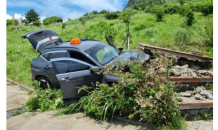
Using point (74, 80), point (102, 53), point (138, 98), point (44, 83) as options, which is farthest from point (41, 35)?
point (138, 98)

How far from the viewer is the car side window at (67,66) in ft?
18.4

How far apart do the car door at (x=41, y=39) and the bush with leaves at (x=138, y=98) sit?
3.26 metres

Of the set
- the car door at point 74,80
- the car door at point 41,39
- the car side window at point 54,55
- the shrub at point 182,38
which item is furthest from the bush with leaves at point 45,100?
the shrub at point 182,38

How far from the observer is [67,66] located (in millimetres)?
5746

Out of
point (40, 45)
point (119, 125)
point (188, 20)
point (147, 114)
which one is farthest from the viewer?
point (188, 20)

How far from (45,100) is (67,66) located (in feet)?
4.64

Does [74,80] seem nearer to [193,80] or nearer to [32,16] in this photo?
[193,80]

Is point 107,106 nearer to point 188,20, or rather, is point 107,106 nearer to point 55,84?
point 55,84

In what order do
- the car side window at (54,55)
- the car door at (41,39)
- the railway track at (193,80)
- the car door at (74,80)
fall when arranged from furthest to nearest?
the car door at (41,39)
the car side window at (54,55)
the car door at (74,80)
the railway track at (193,80)

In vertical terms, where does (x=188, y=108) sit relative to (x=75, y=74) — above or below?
below

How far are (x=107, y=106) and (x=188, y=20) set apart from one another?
6.97 meters

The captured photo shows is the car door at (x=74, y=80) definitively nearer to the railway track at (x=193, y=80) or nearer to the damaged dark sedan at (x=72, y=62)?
the damaged dark sedan at (x=72, y=62)

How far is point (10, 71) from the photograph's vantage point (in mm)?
10961

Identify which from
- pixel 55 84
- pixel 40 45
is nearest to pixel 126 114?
pixel 55 84
